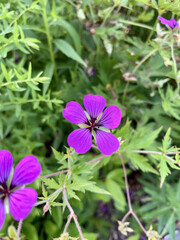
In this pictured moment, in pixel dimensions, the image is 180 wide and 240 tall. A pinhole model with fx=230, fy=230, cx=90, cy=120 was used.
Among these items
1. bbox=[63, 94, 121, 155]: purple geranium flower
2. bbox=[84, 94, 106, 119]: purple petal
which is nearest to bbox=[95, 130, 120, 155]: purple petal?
bbox=[63, 94, 121, 155]: purple geranium flower

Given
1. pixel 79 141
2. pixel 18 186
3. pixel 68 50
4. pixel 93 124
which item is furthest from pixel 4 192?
pixel 68 50

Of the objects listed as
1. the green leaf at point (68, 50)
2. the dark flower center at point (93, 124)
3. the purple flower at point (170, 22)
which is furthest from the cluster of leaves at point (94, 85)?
the dark flower center at point (93, 124)

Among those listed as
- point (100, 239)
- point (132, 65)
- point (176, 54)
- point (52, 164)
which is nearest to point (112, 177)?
point (52, 164)

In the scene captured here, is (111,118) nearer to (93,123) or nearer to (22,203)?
(93,123)

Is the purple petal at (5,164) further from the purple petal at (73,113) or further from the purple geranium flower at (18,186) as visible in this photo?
the purple petal at (73,113)

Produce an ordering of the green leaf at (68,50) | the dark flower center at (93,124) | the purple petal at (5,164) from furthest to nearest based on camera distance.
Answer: the green leaf at (68,50)
the dark flower center at (93,124)
the purple petal at (5,164)

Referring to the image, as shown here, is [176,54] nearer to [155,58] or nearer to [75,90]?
[155,58]
